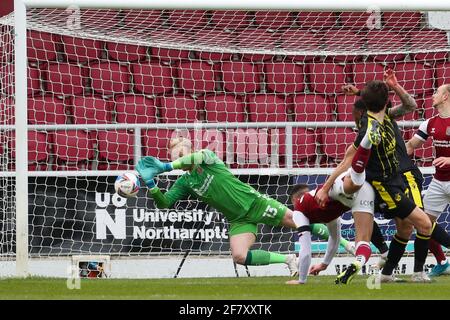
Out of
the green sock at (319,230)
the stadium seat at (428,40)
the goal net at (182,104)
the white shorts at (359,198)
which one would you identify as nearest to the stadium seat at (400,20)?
the goal net at (182,104)

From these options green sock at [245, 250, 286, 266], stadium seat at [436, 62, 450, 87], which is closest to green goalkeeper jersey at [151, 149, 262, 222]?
green sock at [245, 250, 286, 266]

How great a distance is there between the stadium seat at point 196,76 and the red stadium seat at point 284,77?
68cm

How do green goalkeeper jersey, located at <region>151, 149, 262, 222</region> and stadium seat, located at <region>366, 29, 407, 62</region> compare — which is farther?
stadium seat, located at <region>366, 29, 407, 62</region>

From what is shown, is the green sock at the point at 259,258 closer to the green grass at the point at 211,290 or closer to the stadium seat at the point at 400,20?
the green grass at the point at 211,290

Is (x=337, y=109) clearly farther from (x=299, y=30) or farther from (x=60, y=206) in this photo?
(x=60, y=206)

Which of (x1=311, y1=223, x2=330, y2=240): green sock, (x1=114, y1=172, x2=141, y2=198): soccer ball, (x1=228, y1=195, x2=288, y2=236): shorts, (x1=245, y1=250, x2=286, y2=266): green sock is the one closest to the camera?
(x1=114, y1=172, x2=141, y2=198): soccer ball

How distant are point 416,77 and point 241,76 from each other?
2109mm

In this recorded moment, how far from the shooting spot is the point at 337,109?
14828mm

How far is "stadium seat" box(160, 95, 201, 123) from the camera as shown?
570 inches

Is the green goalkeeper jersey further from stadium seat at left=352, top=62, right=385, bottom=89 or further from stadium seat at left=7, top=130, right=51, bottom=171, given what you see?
stadium seat at left=352, top=62, right=385, bottom=89

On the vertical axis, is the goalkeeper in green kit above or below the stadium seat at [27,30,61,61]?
below

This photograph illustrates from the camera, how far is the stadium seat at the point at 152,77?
47.7 feet

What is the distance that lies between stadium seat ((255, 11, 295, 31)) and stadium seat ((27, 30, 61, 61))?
7.64 ft

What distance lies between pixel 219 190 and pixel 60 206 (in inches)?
88.7
